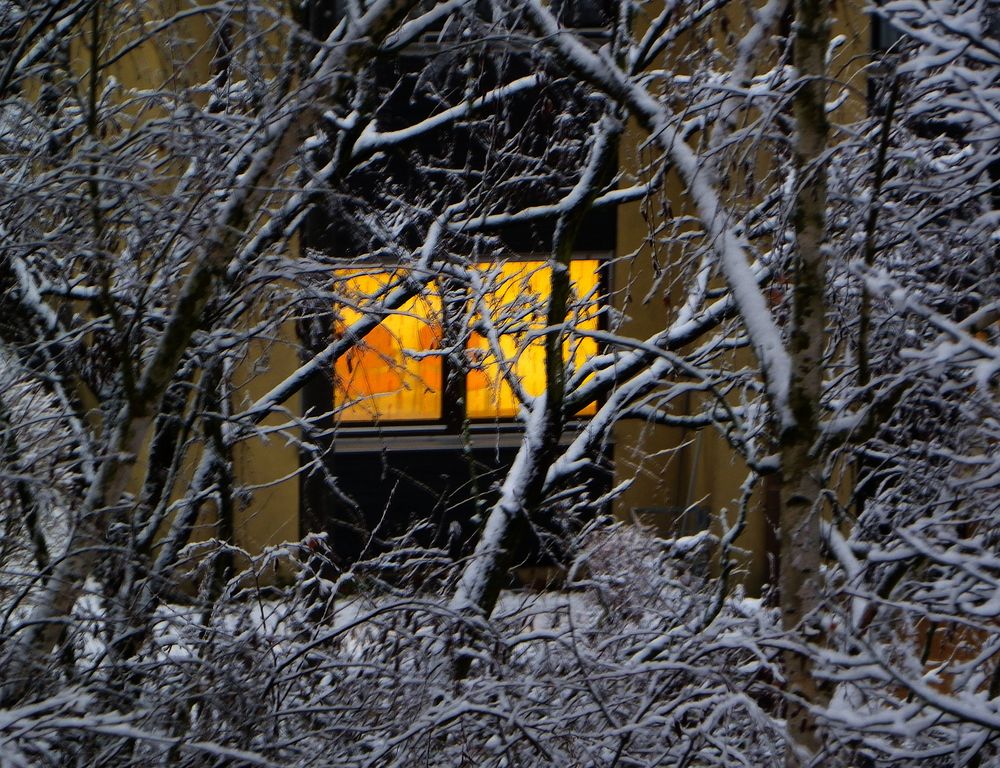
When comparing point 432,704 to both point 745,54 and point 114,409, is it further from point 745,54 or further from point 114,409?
point 745,54

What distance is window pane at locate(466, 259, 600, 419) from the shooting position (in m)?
7.85

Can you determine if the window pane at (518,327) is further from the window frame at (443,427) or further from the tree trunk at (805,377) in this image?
the tree trunk at (805,377)

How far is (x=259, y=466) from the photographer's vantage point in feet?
37.2

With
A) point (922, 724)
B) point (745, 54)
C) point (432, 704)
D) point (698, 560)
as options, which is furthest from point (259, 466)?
point (922, 724)

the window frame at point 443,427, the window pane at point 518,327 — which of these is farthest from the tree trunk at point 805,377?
the window frame at point 443,427

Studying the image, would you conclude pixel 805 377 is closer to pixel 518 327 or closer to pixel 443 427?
pixel 518 327

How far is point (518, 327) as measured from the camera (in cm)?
782

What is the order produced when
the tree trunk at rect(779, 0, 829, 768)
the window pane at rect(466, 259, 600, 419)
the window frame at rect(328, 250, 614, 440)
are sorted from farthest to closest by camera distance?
1. the window frame at rect(328, 250, 614, 440)
2. the window pane at rect(466, 259, 600, 419)
3. the tree trunk at rect(779, 0, 829, 768)

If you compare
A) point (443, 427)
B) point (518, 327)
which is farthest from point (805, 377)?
point (443, 427)

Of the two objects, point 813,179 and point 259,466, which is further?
point 259,466

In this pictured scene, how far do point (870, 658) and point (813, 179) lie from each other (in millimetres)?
1822

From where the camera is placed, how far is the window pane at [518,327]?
7.85m

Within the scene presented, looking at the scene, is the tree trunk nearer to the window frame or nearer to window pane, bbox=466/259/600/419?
window pane, bbox=466/259/600/419

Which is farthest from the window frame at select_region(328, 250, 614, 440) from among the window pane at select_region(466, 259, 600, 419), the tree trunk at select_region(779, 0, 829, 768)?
the tree trunk at select_region(779, 0, 829, 768)
